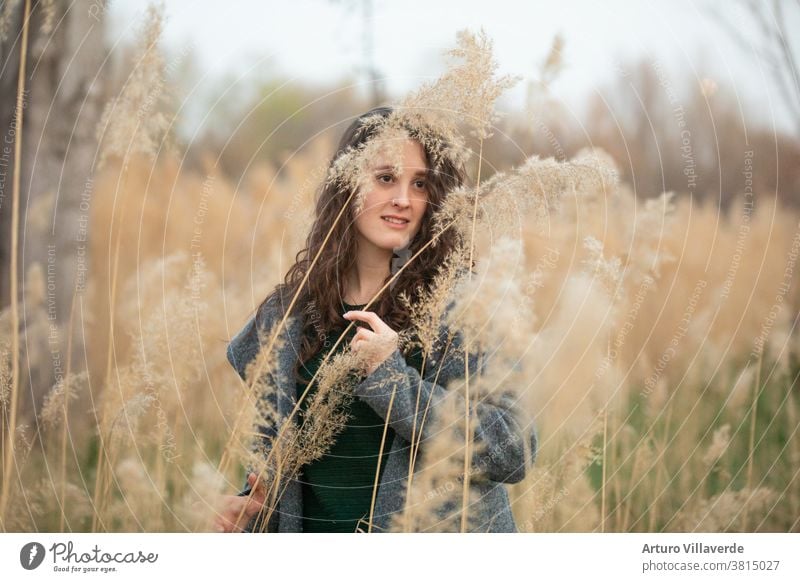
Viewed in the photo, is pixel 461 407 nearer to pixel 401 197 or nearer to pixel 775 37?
pixel 401 197

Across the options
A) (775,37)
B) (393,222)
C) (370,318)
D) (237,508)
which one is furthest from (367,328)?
(775,37)

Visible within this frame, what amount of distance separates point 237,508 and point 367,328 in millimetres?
496

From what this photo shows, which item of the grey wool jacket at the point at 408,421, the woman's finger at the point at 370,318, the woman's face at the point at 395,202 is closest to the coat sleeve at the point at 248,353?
the grey wool jacket at the point at 408,421

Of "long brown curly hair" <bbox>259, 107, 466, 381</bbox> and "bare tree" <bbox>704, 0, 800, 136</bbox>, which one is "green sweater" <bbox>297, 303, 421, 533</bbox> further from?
"bare tree" <bbox>704, 0, 800, 136</bbox>

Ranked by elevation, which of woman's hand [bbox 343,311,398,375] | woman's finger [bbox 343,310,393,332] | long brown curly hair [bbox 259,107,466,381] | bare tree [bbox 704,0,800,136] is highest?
bare tree [bbox 704,0,800,136]

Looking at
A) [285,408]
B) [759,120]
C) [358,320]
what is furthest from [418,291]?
[759,120]

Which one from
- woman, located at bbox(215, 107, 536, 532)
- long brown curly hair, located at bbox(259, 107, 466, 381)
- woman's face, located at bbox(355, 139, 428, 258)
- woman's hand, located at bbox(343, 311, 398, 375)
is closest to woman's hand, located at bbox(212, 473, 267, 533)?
woman, located at bbox(215, 107, 536, 532)

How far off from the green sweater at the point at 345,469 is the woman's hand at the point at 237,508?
103 mm

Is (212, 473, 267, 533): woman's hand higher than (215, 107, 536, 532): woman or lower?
lower

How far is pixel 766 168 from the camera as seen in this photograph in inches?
86.7

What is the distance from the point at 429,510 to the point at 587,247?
72 cm

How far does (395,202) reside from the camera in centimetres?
190

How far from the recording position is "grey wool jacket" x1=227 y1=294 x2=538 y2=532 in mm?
1767

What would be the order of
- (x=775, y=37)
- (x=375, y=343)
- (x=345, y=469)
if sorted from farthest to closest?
1. (x=775, y=37)
2. (x=345, y=469)
3. (x=375, y=343)
